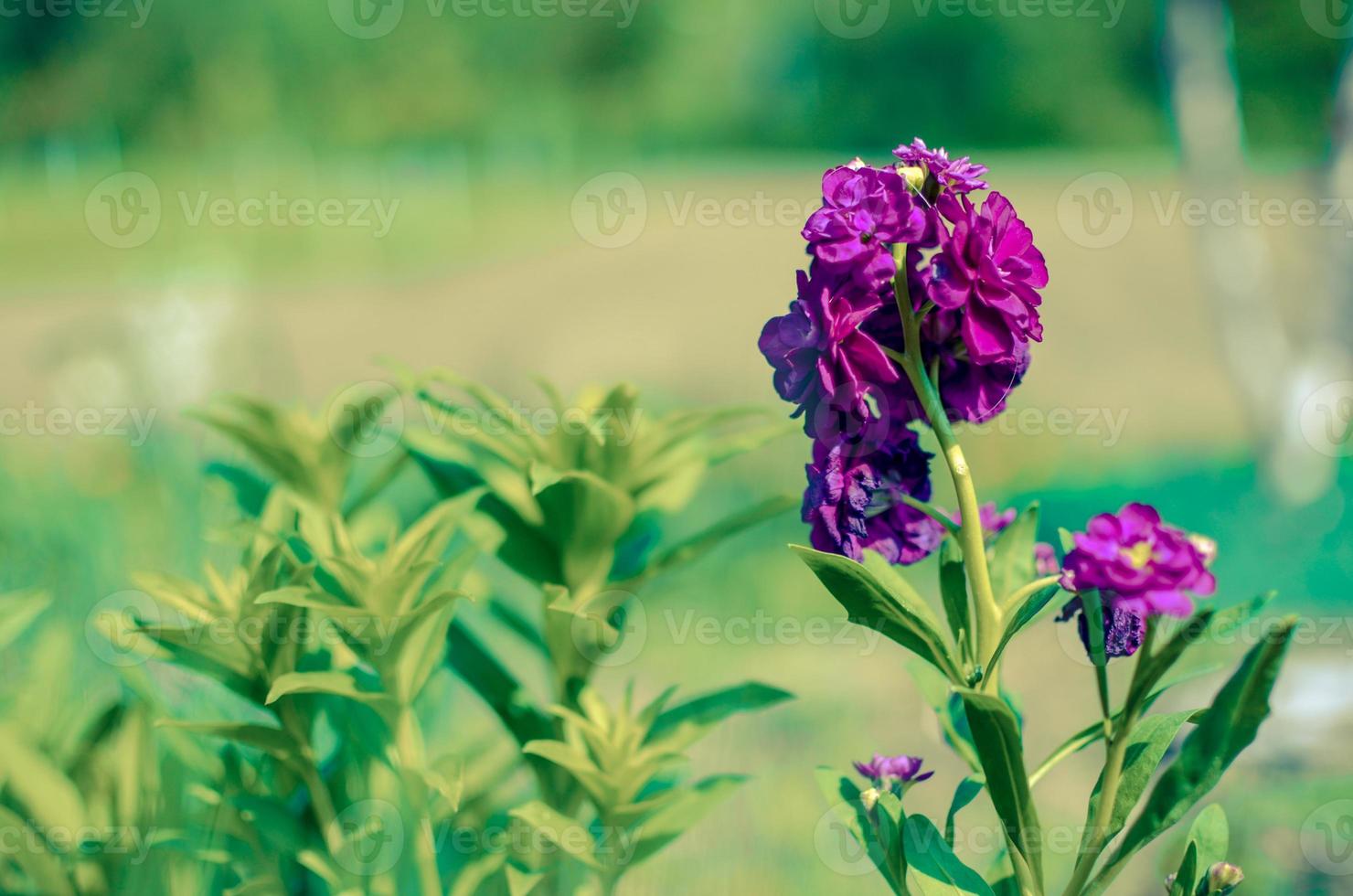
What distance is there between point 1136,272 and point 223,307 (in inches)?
130

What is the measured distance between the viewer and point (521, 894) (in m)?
0.79

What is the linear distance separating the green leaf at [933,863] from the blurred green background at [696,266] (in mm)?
533

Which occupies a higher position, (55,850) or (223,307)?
(223,307)

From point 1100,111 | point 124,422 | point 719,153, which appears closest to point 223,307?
point 124,422

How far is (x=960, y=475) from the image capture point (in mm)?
629

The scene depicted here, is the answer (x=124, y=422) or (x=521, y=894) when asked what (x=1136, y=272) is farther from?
(x=521, y=894)
